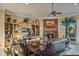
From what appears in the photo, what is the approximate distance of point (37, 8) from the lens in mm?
2588

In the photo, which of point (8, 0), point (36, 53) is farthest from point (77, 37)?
point (8, 0)

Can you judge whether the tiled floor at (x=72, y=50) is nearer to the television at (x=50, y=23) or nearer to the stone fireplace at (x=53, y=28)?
the stone fireplace at (x=53, y=28)

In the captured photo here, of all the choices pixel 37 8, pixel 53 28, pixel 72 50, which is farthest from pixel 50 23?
pixel 72 50

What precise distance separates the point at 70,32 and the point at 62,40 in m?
0.17

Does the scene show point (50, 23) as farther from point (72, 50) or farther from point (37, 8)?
point (72, 50)

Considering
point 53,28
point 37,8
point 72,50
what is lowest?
point 72,50

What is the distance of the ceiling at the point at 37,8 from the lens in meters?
2.56

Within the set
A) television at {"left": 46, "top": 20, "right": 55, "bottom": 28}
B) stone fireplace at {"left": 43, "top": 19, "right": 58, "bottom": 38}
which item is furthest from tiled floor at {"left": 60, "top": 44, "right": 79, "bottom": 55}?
television at {"left": 46, "top": 20, "right": 55, "bottom": 28}

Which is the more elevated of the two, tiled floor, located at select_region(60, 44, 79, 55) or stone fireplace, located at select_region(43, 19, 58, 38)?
stone fireplace, located at select_region(43, 19, 58, 38)

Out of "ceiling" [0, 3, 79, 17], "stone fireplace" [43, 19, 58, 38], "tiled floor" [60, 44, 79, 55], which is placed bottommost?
"tiled floor" [60, 44, 79, 55]

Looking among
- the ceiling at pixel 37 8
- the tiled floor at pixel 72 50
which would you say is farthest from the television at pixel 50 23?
the tiled floor at pixel 72 50

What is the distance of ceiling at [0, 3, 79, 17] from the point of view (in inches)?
101

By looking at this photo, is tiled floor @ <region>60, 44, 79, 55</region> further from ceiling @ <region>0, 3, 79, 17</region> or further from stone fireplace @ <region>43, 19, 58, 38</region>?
ceiling @ <region>0, 3, 79, 17</region>

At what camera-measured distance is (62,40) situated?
2.58 metres
